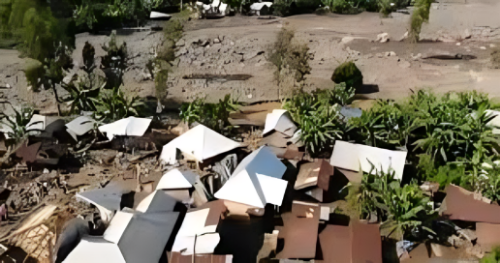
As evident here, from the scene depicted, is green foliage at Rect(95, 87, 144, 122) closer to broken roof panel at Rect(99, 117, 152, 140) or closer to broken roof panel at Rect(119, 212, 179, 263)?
broken roof panel at Rect(99, 117, 152, 140)

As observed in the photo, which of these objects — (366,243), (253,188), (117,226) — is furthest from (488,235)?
(117,226)

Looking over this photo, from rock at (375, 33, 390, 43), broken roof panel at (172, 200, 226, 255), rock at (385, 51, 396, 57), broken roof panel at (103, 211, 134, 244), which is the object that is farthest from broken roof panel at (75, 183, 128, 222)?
rock at (375, 33, 390, 43)

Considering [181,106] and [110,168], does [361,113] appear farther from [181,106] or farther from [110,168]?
[110,168]

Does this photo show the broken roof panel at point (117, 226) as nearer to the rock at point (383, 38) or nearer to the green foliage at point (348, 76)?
the green foliage at point (348, 76)

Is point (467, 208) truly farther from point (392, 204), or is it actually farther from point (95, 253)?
point (95, 253)

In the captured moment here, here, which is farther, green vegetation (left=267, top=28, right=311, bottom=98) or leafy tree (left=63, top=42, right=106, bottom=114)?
green vegetation (left=267, top=28, right=311, bottom=98)

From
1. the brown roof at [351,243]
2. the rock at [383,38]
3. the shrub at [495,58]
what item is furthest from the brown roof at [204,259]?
the rock at [383,38]
